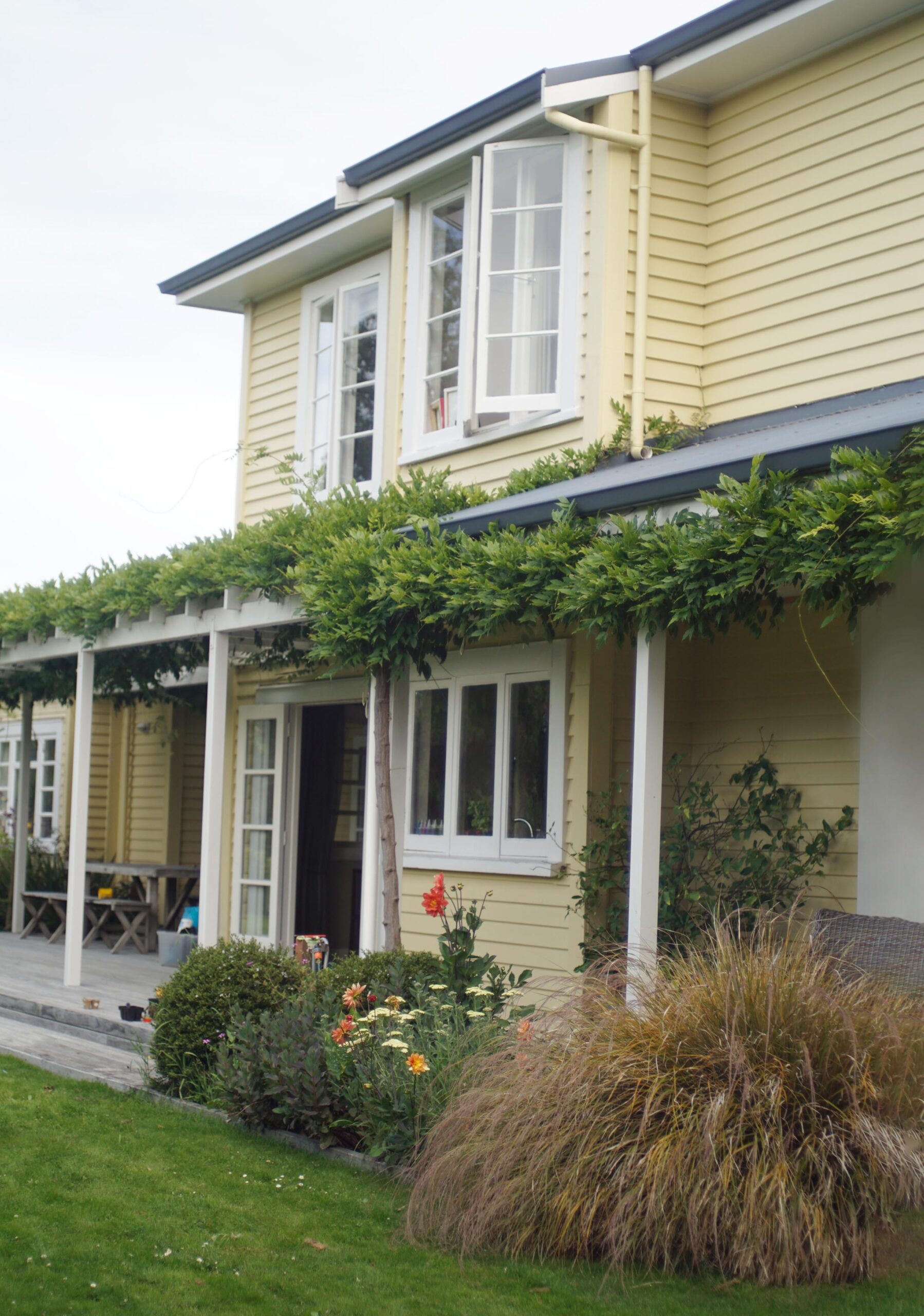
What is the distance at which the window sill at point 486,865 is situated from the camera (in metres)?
7.64

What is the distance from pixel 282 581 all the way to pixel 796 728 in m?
3.14

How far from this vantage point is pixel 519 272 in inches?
320

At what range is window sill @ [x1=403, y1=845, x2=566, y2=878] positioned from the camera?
25.1 feet

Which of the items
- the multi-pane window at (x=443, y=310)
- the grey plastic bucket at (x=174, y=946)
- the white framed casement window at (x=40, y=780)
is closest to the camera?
the multi-pane window at (x=443, y=310)

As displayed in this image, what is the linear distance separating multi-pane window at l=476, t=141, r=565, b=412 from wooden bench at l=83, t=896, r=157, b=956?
7.08m

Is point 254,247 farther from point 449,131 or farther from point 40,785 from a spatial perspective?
point 40,785

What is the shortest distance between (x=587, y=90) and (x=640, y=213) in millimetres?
734

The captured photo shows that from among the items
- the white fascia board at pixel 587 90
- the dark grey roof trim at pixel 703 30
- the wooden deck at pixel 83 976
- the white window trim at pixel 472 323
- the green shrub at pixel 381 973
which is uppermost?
the dark grey roof trim at pixel 703 30

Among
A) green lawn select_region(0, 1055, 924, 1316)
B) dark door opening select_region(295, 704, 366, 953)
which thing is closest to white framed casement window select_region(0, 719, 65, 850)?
dark door opening select_region(295, 704, 366, 953)

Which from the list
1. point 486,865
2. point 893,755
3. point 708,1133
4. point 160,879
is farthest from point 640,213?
point 160,879

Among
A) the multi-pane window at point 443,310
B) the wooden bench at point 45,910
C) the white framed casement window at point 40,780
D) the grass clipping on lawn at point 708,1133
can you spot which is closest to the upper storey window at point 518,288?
the multi-pane window at point 443,310

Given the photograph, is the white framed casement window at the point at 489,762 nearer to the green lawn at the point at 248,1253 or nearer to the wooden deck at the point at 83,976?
the wooden deck at the point at 83,976

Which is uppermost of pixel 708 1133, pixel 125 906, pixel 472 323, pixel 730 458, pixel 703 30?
pixel 703 30

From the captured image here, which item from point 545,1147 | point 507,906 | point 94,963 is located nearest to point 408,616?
point 507,906
